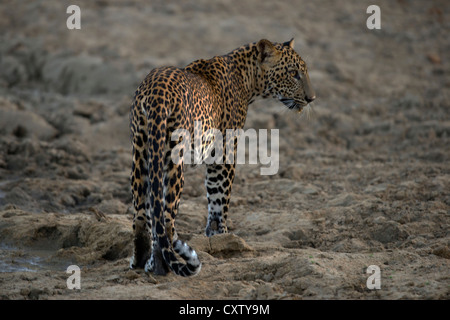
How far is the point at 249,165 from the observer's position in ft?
34.0

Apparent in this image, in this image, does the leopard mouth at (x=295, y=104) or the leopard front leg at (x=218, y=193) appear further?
the leopard mouth at (x=295, y=104)

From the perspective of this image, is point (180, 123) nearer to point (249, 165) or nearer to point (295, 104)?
point (295, 104)

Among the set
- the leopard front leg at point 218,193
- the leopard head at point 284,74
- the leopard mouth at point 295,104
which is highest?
the leopard head at point 284,74

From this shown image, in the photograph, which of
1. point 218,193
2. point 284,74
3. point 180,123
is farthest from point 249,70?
point 180,123

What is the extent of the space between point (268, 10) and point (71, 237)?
12.3 metres

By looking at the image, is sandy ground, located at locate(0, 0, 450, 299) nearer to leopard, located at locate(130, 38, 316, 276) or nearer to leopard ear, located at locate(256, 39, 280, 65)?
leopard, located at locate(130, 38, 316, 276)

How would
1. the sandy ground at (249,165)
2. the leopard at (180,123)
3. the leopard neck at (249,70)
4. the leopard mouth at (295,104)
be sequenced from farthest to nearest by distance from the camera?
the leopard mouth at (295,104) → the leopard neck at (249,70) → the sandy ground at (249,165) → the leopard at (180,123)

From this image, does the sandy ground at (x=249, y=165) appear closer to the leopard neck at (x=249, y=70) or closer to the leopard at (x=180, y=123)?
the leopard at (x=180, y=123)

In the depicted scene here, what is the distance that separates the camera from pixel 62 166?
10.1m

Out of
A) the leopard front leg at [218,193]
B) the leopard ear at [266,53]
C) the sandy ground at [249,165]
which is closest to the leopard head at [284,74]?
the leopard ear at [266,53]

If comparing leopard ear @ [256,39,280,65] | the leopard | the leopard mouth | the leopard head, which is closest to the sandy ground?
the leopard

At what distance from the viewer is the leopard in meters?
5.43

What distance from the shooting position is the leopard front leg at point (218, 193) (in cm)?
710

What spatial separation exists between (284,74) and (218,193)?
5.24ft
